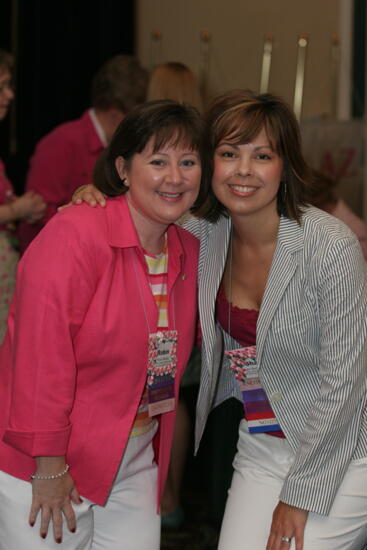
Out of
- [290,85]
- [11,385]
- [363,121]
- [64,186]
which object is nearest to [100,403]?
[11,385]

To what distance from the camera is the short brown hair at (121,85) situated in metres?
3.66

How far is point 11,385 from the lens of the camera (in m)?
1.99

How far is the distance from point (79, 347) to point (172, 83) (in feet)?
6.46

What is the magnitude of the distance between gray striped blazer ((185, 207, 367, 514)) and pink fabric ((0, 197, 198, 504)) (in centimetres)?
27

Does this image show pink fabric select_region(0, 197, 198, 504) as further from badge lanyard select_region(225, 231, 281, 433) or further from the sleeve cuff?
badge lanyard select_region(225, 231, 281, 433)

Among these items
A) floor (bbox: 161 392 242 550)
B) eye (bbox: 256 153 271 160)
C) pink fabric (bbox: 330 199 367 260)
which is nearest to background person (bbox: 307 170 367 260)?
pink fabric (bbox: 330 199 367 260)

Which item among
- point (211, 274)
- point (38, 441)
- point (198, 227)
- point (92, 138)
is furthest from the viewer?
point (92, 138)

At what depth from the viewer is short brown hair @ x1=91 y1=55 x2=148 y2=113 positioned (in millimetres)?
3658

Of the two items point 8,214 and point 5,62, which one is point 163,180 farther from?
point 5,62

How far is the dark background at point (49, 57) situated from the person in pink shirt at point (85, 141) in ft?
7.17

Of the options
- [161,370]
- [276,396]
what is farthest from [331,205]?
[161,370]

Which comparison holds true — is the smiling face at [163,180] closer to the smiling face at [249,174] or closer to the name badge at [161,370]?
the smiling face at [249,174]

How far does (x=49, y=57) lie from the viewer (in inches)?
234

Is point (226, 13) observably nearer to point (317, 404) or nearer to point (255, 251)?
point (255, 251)
